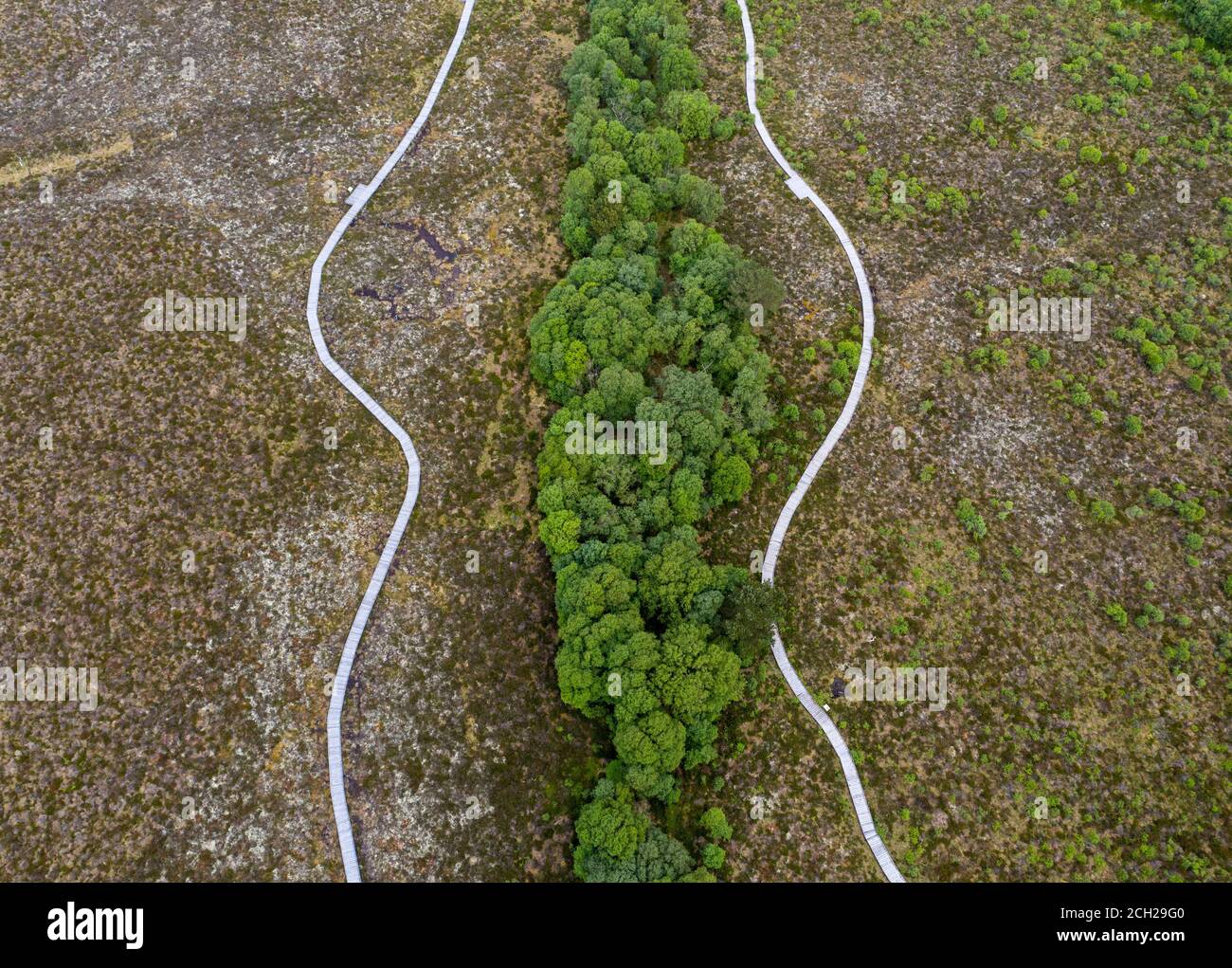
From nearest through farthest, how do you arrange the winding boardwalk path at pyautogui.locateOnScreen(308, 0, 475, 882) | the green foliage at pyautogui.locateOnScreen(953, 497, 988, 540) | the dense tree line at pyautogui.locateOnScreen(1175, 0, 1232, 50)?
the winding boardwalk path at pyautogui.locateOnScreen(308, 0, 475, 882) → the green foliage at pyautogui.locateOnScreen(953, 497, 988, 540) → the dense tree line at pyautogui.locateOnScreen(1175, 0, 1232, 50)

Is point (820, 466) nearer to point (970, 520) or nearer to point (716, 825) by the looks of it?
point (970, 520)

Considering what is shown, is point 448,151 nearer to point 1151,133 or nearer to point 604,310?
point 604,310

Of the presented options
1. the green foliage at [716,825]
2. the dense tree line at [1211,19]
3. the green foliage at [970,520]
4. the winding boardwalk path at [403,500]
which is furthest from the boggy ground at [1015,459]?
the winding boardwalk path at [403,500]

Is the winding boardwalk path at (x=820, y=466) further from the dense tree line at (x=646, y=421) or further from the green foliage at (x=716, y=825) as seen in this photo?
the green foliage at (x=716, y=825)

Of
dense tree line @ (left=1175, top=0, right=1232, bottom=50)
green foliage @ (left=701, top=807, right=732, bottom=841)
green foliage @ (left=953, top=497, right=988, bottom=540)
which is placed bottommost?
green foliage @ (left=701, top=807, right=732, bottom=841)

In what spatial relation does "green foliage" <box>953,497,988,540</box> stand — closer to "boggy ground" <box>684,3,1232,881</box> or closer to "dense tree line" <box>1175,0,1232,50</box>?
"boggy ground" <box>684,3,1232,881</box>

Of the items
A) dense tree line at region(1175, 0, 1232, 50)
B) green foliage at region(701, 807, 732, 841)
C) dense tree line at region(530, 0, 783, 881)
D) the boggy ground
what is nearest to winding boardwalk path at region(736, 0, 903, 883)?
the boggy ground

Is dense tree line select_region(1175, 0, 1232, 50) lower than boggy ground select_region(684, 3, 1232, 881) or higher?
higher

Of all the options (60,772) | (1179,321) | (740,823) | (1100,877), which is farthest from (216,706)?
(1179,321)
